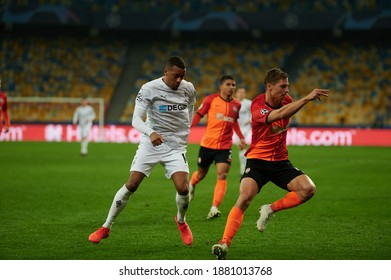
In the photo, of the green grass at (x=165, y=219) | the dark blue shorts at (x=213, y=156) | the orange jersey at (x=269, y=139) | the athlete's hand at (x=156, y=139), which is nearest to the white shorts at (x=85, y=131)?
the green grass at (x=165, y=219)

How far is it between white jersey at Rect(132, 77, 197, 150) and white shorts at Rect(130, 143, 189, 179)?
77 millimetres

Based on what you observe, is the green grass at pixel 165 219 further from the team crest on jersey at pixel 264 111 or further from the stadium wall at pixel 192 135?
the stadium wall at pixel 192 135

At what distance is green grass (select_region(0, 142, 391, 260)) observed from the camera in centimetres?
829

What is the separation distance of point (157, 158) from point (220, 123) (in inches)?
140

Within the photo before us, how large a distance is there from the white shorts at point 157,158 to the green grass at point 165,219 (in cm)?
91

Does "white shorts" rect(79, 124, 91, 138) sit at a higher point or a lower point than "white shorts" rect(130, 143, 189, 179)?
higher

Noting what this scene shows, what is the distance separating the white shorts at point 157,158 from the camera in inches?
344

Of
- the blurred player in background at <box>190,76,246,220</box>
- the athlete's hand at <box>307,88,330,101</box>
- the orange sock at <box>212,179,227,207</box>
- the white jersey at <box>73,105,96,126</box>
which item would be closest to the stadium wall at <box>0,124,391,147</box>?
the white jersey at <box>73,105,96,126</box>

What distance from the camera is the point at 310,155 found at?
26750 millimetres

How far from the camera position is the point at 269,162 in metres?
8.13

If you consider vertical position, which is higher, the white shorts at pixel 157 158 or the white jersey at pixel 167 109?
the white jersey at pixel 167 109

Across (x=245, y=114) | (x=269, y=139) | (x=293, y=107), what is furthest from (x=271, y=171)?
(x=245, y=114)

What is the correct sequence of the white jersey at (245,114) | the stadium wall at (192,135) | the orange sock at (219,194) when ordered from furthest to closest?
1. the stadium wall at (192,135)
2. the white jersey at (245,114)
3. the orange sock at (219,194)

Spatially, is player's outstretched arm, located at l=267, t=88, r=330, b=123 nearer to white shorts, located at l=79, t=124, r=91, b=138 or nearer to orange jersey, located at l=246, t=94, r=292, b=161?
orange jersey, located at l=246, t=94, r=292, b=161
